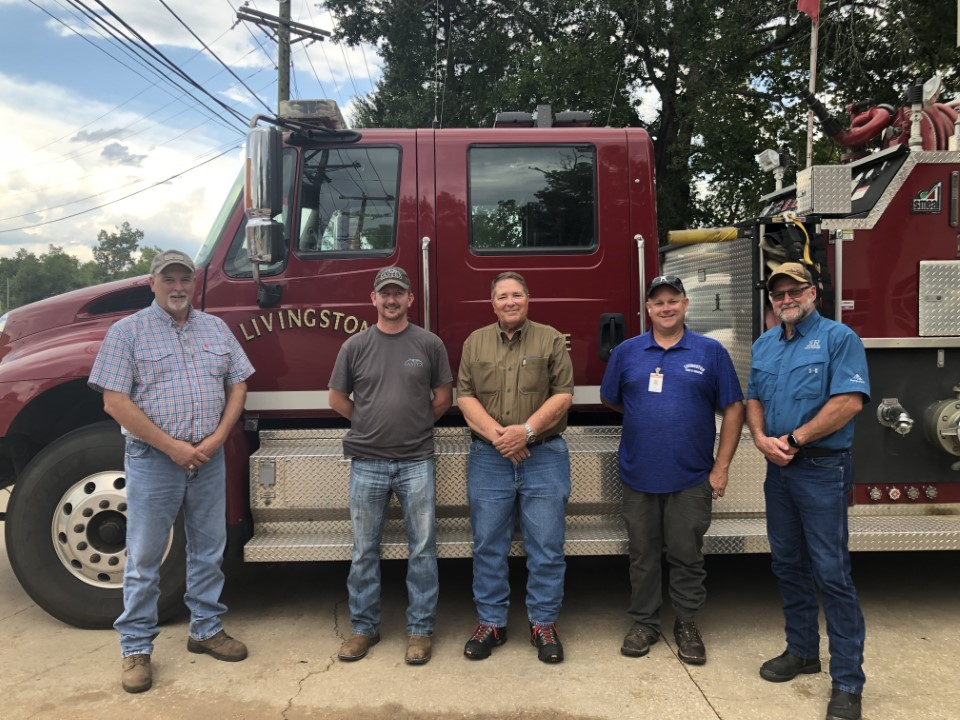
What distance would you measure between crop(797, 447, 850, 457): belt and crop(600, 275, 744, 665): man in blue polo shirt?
43 cm

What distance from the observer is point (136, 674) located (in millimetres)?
3369

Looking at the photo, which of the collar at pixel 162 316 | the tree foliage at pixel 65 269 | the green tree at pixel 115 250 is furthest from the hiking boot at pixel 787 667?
the green tree at pixel 115 250

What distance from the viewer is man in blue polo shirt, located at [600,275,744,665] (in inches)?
140

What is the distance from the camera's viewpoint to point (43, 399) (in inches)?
157

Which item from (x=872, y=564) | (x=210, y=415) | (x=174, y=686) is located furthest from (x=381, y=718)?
(x=872, y=564)

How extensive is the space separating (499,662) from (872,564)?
288cm

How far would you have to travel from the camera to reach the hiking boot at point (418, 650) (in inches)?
140

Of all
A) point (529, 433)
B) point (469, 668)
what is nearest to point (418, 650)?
point (469, 668)

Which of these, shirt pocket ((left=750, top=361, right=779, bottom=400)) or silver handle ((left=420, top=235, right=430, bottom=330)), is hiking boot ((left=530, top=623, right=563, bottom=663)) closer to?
shirt pocket ((left=750, top=361, right=779, bottom=400))

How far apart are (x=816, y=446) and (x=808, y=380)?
0.28m

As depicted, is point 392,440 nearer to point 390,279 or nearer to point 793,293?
point 390,279

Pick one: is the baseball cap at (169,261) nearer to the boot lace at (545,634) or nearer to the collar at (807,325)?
the boot lace at (545,634)

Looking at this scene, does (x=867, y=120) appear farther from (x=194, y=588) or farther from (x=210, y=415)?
(x=194, y=588)

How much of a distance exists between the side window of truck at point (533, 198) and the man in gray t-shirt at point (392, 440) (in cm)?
67
